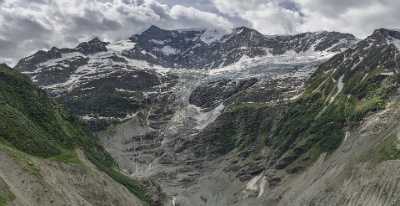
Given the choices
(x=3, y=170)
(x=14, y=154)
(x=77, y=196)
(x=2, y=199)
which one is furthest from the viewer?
(x=77, y=196)

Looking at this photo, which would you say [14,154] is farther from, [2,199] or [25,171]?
[2,199]

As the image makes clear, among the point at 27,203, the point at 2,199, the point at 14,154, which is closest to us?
the point at 2,199

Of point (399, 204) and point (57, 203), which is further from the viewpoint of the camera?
point (399, 204)

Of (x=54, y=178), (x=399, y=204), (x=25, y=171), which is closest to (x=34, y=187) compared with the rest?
(x=25, y=171)

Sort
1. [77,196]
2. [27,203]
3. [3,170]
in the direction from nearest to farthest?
[27,203], [3,170], [77,196]

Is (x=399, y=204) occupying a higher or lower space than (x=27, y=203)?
lower

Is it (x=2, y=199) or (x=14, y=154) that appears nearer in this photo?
(x=2, y=199)

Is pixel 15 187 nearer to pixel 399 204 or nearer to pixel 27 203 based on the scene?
pixel 27 203

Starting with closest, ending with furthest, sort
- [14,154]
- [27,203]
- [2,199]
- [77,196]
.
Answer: [2,199]
[27,203]
[14,154]
[77,196]

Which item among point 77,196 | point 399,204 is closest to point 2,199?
point 77,196
